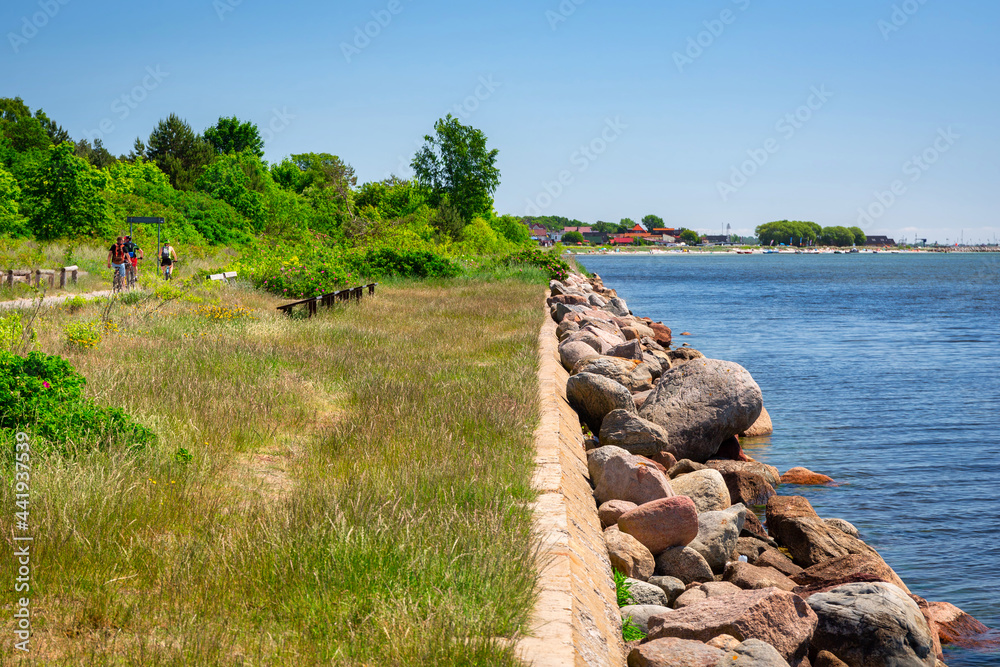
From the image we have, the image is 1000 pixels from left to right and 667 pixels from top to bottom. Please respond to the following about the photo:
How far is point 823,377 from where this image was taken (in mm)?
20641

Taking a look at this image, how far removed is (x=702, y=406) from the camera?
11305mm

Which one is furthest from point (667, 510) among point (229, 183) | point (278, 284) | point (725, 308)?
point (229, 183)

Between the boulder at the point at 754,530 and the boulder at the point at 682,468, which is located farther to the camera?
the boulder at the point at 682,468

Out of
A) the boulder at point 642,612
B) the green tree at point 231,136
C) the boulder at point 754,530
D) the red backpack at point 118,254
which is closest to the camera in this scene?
the boulder at point 642,612

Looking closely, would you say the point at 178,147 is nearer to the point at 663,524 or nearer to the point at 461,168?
the point at 461,168

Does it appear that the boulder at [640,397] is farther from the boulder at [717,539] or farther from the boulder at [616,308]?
the boulder at [616,308]

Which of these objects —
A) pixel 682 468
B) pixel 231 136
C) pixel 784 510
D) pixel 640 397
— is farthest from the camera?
pixel 231 136

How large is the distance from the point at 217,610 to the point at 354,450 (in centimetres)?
289

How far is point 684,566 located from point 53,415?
529cm

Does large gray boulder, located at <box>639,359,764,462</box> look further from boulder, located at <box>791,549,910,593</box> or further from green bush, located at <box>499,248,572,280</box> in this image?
green bush, located at <box>499,248,572,280</box>

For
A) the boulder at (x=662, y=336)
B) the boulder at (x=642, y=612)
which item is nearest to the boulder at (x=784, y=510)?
the boulder at (x=642, y=612)

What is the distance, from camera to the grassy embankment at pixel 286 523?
3.51m

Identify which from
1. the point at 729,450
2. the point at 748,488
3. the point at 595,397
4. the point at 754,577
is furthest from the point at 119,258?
the point at 754,577

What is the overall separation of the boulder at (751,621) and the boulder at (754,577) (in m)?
1.17
